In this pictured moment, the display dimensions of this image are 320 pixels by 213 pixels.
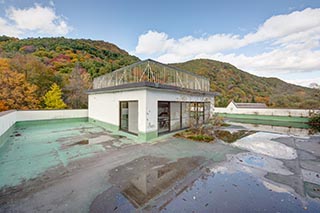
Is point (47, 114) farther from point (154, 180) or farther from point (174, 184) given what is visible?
point (174, 184)

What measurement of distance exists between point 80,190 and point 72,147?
325 cm

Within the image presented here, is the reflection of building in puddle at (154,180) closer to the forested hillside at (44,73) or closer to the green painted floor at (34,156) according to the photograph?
the green painted floor at (34,156)

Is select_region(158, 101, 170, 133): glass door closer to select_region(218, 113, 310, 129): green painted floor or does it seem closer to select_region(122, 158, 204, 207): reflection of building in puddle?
select_region(122, 158, 204, 207): reflection of building in puddle

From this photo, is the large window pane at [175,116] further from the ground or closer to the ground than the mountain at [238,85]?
closer to the ground

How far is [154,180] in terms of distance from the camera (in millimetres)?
3025

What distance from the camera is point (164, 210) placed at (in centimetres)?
210

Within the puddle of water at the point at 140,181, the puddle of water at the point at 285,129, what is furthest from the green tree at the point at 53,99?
the puddle of water at the point at 285,129

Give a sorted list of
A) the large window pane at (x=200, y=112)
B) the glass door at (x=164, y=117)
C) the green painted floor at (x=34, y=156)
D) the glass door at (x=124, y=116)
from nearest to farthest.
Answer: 1. the green painted floor at (x=34, y=156)
2. the glass door at (x=164, y=117)
3. the glass door at (x=124, y=116)
4. the large window pane at (x=200, y=112)

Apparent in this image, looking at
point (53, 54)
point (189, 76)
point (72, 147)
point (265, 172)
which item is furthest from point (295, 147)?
point (53, 54)

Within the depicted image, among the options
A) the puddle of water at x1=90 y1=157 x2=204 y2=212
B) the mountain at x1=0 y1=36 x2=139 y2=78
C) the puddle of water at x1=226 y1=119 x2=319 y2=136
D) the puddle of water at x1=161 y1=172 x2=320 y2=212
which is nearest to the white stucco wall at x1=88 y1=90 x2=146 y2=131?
the puddle of water at x1=90 y1=157 x2=204 y2=212

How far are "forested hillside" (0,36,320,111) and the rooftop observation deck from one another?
8.32 meters

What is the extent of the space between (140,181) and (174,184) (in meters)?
0.76

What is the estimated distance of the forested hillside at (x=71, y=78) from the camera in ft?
40.4

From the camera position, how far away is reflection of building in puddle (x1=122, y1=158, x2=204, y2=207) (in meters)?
2.46
